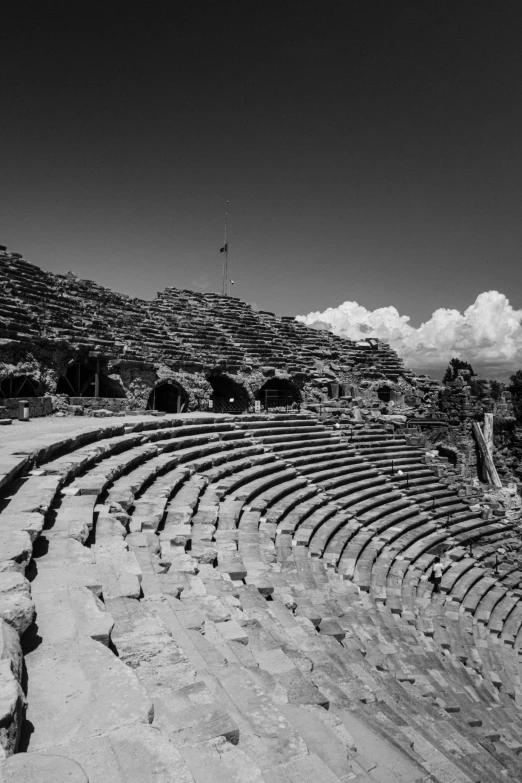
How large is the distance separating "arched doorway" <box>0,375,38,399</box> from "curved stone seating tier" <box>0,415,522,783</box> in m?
7.89

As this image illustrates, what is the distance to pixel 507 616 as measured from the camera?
1224 centimetres

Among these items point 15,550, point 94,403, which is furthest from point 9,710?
point 94,403

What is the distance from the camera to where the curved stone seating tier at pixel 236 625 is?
2.56 m

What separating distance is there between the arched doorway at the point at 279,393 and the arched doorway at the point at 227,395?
6.49ft

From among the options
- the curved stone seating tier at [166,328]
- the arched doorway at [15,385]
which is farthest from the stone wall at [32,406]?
the curved stone seating tier at [166,328]

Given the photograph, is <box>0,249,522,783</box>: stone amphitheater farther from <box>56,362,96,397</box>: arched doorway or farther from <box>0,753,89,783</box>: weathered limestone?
<box>56,362,96,397</box>: arched doorway

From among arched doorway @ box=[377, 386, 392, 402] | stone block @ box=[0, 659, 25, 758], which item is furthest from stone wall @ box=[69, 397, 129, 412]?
arched doorway @ box=[377, 386, 392, 402]

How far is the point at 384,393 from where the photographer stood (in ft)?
107

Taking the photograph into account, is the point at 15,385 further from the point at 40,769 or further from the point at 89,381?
the point at 40,769

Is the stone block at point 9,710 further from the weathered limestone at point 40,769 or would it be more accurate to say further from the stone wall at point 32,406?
the stone wall at point 32,406

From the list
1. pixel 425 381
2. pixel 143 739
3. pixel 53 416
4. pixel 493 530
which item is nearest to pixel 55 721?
pixel 143 739

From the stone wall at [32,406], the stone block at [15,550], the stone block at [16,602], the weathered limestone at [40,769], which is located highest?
the stone wall at [32,406]

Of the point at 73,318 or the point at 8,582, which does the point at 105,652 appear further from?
the point at 73,318

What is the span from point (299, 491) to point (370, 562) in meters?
2.68
